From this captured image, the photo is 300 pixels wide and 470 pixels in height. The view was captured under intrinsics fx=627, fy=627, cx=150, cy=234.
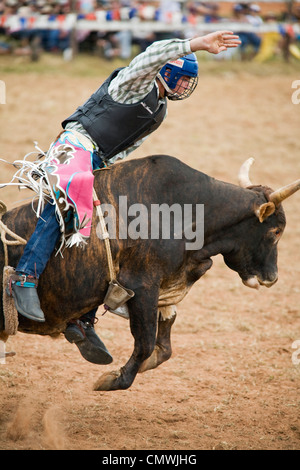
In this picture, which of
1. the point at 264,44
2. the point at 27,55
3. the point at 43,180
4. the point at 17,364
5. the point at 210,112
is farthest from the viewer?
the point at 264,44

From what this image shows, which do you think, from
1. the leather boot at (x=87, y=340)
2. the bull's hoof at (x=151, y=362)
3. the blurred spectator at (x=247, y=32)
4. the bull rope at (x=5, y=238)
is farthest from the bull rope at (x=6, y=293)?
the blurred spectator at (x=247, y=32)

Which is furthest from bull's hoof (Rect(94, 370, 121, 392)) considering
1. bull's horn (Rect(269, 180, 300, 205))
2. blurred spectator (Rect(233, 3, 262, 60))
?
blurred spectator (Rect(233, 3, 262, 60))

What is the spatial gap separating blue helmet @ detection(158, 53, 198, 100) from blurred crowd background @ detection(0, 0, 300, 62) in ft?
36.4

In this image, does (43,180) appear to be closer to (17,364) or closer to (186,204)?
(186,204)

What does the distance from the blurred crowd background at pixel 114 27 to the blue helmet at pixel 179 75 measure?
11.1 metres

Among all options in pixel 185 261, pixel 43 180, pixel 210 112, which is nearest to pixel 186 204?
pixel 185 261

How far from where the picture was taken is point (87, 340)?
4242 millimetres

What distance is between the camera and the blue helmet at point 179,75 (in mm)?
3973

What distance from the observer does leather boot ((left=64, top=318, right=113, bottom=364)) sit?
418cm

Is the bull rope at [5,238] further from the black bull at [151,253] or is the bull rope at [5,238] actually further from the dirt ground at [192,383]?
the dirt ground at [192,383]

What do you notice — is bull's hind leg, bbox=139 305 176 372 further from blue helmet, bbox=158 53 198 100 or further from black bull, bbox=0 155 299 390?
blue helmet, bbox=158 53 198 100

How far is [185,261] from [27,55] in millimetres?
11920

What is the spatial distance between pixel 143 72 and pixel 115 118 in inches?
15.0

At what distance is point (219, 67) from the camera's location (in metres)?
15.5
